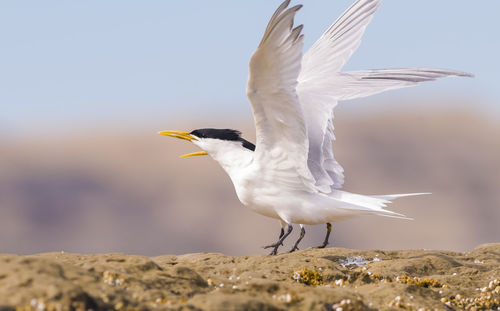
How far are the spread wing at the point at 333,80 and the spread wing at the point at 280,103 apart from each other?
0.73 meters

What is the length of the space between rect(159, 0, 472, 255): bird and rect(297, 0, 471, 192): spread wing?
1cm

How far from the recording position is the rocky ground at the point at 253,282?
5.05 m

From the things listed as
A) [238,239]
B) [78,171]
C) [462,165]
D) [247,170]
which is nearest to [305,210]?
[247,170]

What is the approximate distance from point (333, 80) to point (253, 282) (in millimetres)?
4998

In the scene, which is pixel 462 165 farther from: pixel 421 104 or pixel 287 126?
pixel 287 126

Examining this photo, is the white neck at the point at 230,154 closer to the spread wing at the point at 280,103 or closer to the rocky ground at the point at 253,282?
the spread wing at the point at 280,103

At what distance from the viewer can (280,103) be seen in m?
8.00

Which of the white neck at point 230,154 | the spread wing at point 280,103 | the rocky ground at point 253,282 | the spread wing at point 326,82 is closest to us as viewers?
the rocky ground at point 253,282

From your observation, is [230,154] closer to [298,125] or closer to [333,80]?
[298,125]

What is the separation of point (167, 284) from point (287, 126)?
9.92 ft

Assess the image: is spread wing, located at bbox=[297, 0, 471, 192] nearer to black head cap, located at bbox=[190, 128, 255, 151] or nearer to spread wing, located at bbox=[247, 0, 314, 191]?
spread wing, located at bbox=[247, 0, 314, 191]

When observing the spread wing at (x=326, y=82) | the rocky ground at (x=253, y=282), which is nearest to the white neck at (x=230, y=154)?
the spread wing at (x=326, y=82)

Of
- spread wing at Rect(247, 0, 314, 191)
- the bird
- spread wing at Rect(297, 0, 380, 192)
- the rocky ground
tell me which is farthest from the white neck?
the rocky ground

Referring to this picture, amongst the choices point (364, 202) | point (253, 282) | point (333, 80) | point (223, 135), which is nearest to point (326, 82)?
point (333, 80)
